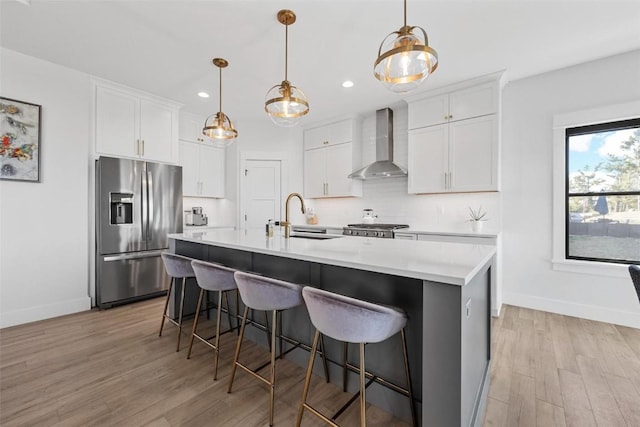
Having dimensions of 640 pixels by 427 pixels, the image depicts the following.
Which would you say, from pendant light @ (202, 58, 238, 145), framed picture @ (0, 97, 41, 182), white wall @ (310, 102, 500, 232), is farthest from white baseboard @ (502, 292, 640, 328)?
framed picture @ (0, 97, 41, 182)

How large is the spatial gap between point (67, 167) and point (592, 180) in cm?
601

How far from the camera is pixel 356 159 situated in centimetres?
466

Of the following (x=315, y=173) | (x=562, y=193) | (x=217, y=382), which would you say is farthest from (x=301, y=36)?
(x=562, y=193)

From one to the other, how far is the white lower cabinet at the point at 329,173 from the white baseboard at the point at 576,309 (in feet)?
8.68

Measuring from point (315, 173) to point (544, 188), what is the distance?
130 inches

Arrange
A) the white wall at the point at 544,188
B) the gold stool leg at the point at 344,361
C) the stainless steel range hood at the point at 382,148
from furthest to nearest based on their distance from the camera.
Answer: the stainless steel range hood at the point at 382,148
the white wall at the point at 544,188
the gold stool leg at the point at 344,361

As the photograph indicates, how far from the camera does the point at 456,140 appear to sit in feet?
11.5

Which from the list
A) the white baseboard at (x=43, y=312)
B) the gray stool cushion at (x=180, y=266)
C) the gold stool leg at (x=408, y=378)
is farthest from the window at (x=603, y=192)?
the white baseboard at (x=43, y=312)

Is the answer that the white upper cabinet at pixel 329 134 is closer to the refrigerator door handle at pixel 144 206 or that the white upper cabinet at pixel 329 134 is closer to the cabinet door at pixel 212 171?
the cabinet door at pixel 212 171

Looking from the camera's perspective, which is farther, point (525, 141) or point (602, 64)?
point (525, 141)

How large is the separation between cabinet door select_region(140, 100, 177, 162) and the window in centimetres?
524

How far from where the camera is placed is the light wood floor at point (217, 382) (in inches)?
61.7

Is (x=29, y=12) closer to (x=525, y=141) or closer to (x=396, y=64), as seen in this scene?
(x=396, y=64)

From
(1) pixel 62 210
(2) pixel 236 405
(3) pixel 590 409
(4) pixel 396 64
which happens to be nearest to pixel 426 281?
(4) pixel 396 64
